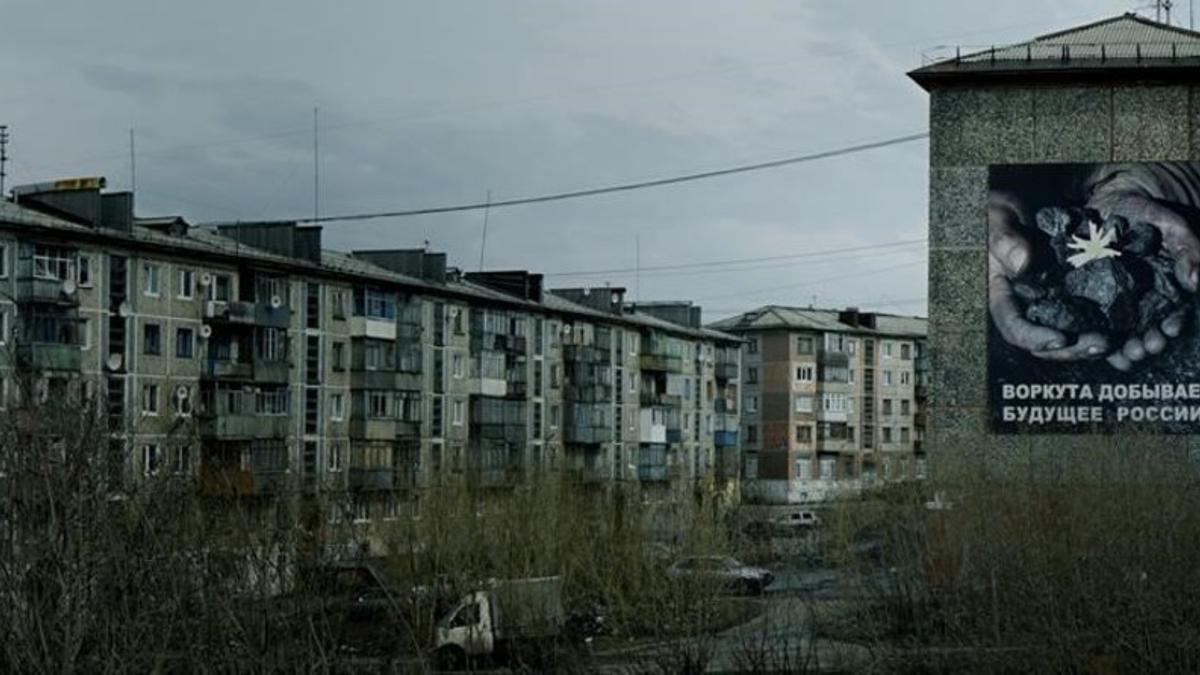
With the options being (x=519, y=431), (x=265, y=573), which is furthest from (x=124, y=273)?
(x=265, y=573)

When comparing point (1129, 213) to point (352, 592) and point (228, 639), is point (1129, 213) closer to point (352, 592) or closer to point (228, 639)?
point (352, 592)

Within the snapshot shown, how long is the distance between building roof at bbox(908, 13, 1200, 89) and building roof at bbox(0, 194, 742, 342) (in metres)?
22.3

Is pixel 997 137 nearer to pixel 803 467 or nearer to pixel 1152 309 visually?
pixel 1152 309

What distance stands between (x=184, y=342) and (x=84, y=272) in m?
4.28

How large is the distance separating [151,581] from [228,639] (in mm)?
1022

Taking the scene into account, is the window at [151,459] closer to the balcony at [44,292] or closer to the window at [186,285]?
the balcony at [44,292]

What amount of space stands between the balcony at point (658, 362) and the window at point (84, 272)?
3227cm

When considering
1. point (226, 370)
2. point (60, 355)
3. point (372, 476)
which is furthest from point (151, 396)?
point (372, 476)

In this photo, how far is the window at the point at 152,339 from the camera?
47.8m

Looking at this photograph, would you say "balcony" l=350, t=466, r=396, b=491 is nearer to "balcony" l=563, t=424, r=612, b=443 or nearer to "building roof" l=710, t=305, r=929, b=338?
"balcony" l=563, t=424, r=612, b=443

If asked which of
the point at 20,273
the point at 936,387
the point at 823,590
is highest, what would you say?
the point at 20,273

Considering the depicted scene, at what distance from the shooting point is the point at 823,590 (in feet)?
96.3

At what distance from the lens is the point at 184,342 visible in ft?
163

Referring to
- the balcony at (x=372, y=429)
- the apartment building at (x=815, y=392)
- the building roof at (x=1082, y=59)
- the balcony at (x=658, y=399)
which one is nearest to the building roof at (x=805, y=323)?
the apartment building at (x=815, y=392)
